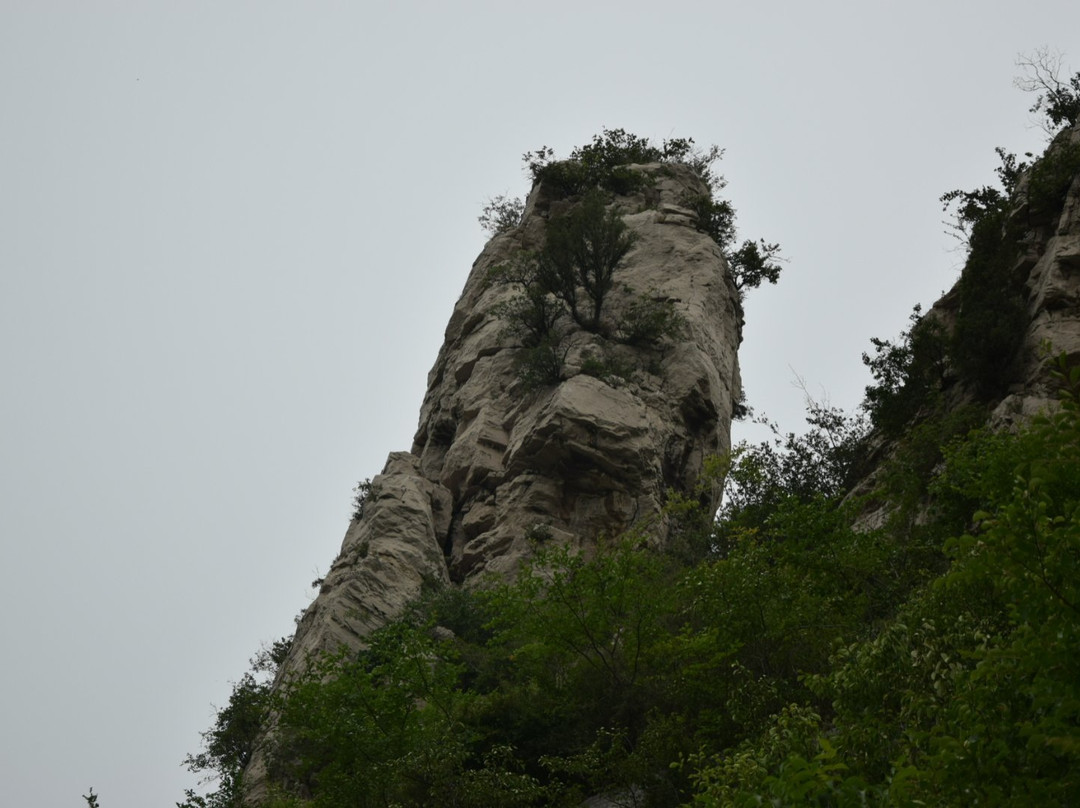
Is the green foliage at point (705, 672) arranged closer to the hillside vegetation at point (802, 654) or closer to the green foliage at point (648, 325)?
the hillside vegetation at point (802, 654)

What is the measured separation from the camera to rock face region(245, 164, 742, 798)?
101ft

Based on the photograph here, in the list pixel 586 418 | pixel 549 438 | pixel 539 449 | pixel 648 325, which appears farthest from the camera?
pixel 648 325

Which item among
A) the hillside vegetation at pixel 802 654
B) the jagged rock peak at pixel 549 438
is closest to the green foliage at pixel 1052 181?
the hillside vegetation at pixel 802 654

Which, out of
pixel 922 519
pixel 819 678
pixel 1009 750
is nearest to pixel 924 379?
pixel 922 519

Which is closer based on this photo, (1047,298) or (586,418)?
(1047,298)

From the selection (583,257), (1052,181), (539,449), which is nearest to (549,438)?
(539,449)

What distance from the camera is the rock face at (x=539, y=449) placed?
3073 centimetres

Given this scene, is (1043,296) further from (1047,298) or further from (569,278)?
(569,278)

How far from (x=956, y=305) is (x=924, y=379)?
2498 mm

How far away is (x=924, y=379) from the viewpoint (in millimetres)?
28797

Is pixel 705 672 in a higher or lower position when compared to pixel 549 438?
lower

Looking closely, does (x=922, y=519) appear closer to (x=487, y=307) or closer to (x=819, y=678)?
(x=819, y=678)

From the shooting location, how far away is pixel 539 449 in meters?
32.8

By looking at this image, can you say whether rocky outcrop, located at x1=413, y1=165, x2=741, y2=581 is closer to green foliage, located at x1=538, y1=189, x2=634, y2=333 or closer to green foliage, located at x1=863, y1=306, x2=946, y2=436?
green foliage, located at x1=538, y1=189, x2=634, y2=333
